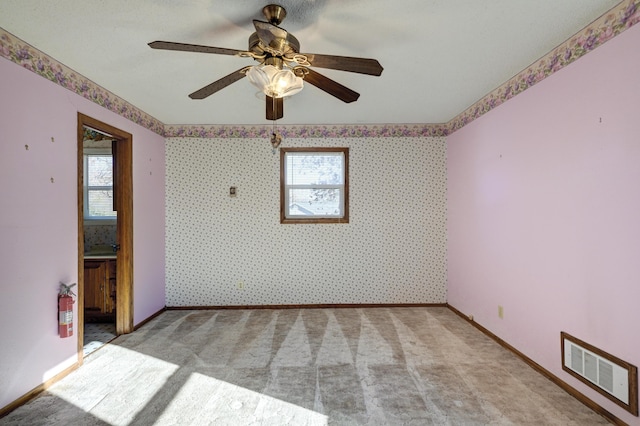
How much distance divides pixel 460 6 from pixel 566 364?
8.24ft

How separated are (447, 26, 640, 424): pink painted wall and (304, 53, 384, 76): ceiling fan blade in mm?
1492

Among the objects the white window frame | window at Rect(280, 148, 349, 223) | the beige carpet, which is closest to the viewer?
the beige carpet

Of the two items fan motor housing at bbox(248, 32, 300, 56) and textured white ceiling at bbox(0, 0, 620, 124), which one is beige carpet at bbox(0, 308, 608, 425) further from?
textured white ceiling at bbox(0, 0, 620, 124)

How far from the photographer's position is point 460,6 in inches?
70.9

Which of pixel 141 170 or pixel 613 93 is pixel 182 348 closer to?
pixel 141 170

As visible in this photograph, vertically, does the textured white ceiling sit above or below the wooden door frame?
above

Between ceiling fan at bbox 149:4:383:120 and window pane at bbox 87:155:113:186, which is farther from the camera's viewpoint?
window pane at bbox 87:155:113:186

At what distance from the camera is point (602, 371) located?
1984mm

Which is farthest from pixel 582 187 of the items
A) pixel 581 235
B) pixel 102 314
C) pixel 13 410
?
pixel 102 314

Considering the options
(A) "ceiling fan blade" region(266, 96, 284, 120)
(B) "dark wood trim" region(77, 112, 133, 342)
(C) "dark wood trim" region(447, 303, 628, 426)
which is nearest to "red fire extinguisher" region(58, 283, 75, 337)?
(B) "dark wood trim" region(77, 112, 133, 342)

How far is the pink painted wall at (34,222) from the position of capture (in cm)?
208

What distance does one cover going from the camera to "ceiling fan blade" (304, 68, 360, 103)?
1.90m

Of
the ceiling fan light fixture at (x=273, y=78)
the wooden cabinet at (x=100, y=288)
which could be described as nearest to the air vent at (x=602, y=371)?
the ceiling fan light fixture at (x=273, y=78)

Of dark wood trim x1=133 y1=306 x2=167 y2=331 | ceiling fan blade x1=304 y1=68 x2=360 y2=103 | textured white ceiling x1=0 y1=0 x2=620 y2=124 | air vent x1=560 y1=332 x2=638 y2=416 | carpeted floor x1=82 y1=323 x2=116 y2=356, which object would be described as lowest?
carpeted floor x1=82 y1=323 x2=116 y2=356
